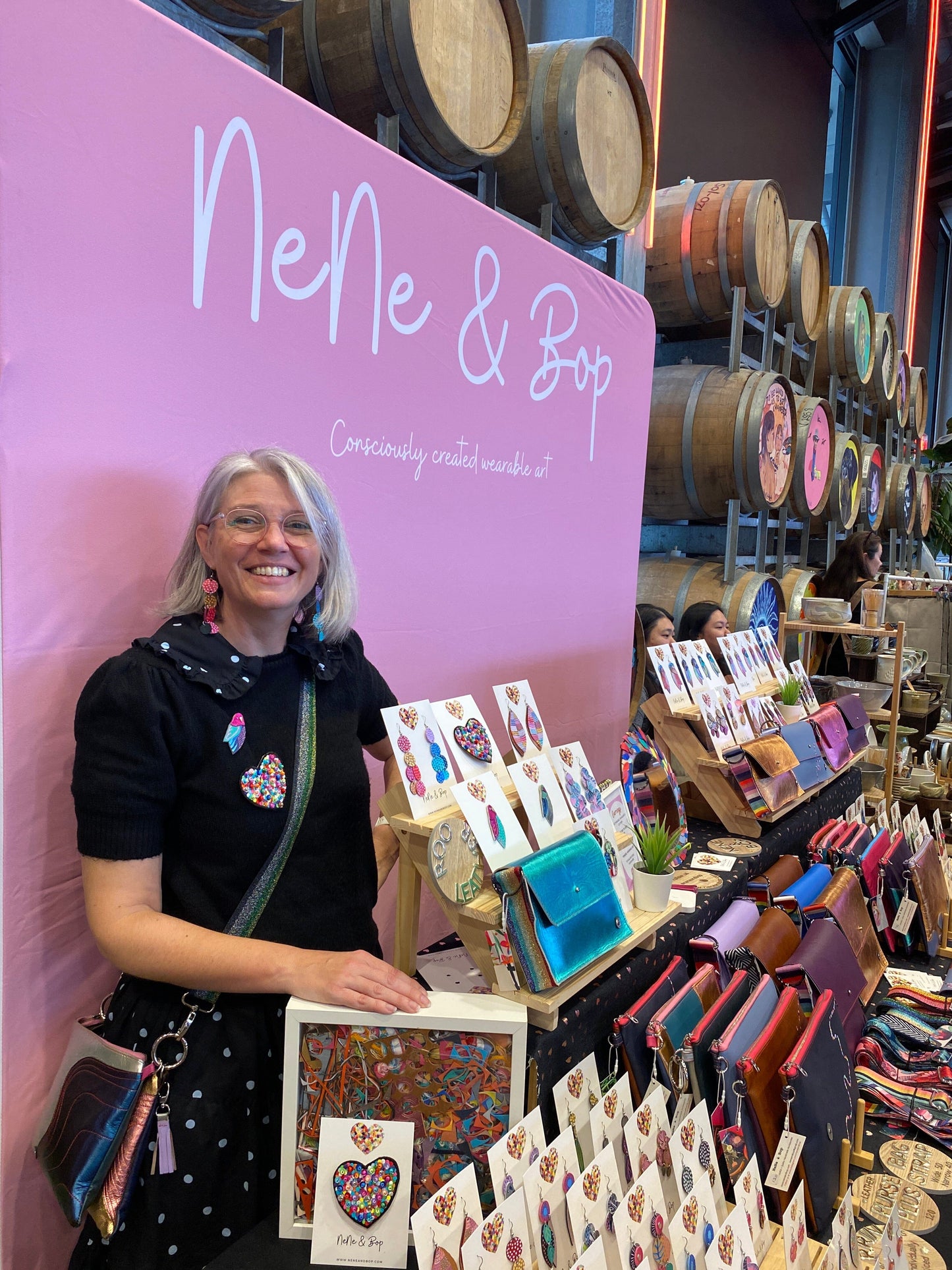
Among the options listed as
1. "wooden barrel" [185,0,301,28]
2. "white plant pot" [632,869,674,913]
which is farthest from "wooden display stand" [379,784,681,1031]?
"wooden barrel" [185,0,301,28]

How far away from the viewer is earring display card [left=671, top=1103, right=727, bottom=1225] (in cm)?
113

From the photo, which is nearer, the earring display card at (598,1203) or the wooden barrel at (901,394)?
the earring display card at (598,1203)

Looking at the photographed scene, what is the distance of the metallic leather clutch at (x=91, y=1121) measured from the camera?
41.8 inches

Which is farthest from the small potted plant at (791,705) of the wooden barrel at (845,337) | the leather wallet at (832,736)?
the wooden barrel at (845,337)

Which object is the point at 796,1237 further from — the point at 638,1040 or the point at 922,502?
the point at 922,502

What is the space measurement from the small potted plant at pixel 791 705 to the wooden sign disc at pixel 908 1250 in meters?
1.70

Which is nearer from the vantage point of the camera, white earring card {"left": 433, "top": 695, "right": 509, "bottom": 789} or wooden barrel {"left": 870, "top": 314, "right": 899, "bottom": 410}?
white earring card {"left": 433, "top": 695, "right": 509, "bottom": 789}

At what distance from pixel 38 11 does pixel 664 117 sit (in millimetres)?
4103

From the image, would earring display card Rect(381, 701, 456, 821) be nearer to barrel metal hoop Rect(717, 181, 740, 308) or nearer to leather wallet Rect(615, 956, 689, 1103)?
leather wallet Rect(615, 956, 689, 1103)

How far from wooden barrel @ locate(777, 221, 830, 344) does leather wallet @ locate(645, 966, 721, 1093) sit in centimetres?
391

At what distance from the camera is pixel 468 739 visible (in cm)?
153

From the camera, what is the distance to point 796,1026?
4.94ft

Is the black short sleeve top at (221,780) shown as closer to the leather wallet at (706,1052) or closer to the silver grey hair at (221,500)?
the silver grey hair at (221,500)

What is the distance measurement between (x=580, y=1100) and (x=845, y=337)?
554 centimetres
